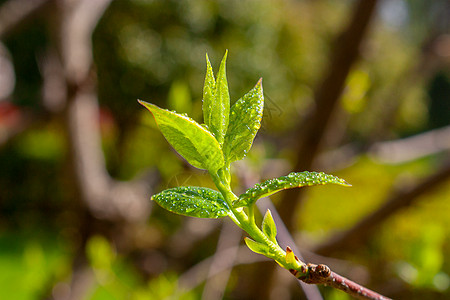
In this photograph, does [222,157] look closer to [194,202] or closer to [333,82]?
[194,202]

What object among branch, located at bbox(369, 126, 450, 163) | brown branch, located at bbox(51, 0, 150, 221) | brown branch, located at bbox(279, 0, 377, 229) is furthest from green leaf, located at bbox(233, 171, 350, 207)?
branch, located at bbox(369, 126, 450, 163)

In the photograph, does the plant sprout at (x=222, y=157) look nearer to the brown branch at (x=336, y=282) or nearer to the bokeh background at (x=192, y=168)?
the brown branch at (x=336, y=282)

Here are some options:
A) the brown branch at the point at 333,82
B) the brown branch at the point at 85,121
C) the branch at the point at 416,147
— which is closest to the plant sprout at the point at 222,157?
the brown branch at the point at 333,82

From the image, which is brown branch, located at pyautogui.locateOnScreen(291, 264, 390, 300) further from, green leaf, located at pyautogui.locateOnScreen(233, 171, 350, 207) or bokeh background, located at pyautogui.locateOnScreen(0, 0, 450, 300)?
bokeh background, located at pyautogui.locateOnScreen(0, 0, 450, 300)

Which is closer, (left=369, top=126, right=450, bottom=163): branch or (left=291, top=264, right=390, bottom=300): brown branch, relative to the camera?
(left=291, top=264, right=390, bottom=300): brown branch

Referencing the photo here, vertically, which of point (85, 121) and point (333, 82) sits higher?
point (333, 82)

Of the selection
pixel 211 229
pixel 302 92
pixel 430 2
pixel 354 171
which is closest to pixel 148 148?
pixel 302 92

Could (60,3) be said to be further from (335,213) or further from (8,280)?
(8,280)

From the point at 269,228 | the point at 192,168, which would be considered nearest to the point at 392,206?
the point at 192,168
